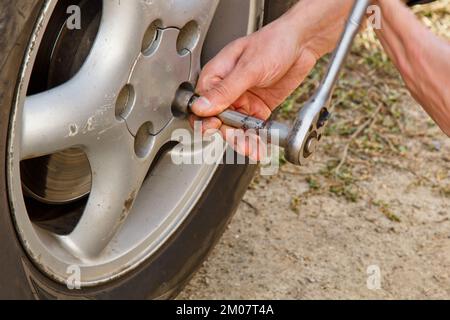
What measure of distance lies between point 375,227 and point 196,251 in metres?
0.56

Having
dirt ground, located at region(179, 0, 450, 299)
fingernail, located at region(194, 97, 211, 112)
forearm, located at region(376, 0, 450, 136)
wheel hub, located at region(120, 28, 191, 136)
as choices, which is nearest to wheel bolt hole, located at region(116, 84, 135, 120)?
wheel hub, located at region(120, 28, 191, 136)

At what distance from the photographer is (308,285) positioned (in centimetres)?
193

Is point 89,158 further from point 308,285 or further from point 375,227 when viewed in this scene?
point 375,227

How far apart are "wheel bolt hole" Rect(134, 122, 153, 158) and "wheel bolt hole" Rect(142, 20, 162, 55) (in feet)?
0.44

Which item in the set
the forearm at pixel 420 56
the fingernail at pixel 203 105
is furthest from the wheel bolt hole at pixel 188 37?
the forearm at pixel 420 56

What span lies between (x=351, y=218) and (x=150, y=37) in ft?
2.83

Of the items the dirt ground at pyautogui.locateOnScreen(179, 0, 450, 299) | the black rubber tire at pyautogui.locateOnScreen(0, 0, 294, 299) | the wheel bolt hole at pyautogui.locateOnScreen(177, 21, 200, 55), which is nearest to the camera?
the black rubber tire at pyautogui.locateOnScreen(0, 0, 294, 299)

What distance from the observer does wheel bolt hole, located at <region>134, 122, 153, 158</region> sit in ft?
5.04

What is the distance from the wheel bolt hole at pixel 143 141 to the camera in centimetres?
154

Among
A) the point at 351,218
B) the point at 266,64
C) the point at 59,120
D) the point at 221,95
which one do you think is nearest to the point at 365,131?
the point at 351,218

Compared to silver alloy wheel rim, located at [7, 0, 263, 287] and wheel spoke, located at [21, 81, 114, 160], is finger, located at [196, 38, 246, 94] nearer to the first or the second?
silver alloy wheel rim, located at [7, 0, 263, 287]
